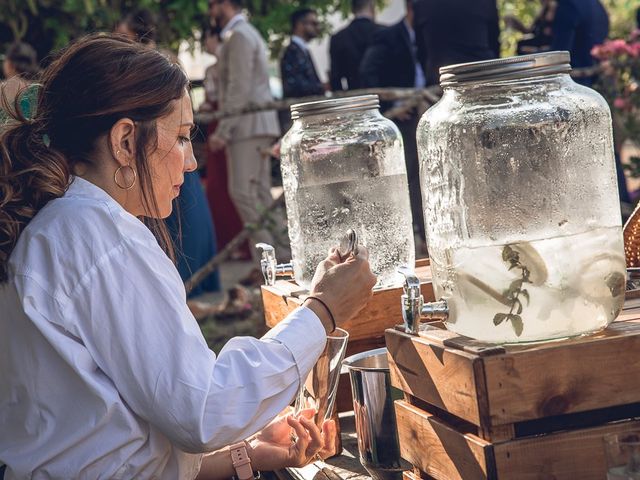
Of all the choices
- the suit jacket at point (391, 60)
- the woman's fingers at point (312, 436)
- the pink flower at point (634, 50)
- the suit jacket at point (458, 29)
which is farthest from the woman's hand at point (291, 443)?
the suit jacket at point (391, 60)

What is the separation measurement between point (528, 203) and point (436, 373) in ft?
1.00

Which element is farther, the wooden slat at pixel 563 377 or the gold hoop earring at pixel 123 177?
the gold hoop earring at pixel 123 177

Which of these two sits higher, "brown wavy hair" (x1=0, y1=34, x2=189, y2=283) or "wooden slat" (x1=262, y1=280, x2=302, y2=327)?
"brown wavy hair" (x1=0, y1=34, x2=189, y2=283)

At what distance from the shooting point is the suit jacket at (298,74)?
25.0ft

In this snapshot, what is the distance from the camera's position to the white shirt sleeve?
1676 mm

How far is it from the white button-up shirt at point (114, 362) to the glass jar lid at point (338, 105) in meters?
0.80

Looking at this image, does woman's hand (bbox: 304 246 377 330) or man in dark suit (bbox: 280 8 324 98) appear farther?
man in dark suit (bbox: 280 8 324 98)

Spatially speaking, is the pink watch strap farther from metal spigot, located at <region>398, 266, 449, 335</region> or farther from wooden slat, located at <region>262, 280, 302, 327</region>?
metal spigot, located at <region>398, 266, 449, 335</region>

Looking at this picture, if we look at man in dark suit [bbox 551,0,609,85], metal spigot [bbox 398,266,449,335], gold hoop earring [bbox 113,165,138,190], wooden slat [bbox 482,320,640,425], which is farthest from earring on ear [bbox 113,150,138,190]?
man in dark suit [bbox 551,0,609,85]

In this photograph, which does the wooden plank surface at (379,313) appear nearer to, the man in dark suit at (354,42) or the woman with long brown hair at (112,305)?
the woman with long brown hair at (112,305)

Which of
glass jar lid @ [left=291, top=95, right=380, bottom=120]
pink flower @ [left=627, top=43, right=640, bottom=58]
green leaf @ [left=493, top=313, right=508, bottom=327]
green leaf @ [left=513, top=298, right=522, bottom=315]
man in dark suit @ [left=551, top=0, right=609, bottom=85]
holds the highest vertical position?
glass jar lid @ [left=291, top=95, right=380, bottom=120]

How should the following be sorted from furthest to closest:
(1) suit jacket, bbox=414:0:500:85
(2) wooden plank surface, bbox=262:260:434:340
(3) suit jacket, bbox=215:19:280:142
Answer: (3) suit jacket, bbox=215:19:280:142 < (1) suit jacket, bbox=414:0:500:85 < (2) wooden plank surface, bbox=262:260:434:340

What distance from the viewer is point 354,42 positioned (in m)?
7.88

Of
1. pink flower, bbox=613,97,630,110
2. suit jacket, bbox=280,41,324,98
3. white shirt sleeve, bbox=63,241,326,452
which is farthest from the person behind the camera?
suit jacket, bbox=280,41,324,98
